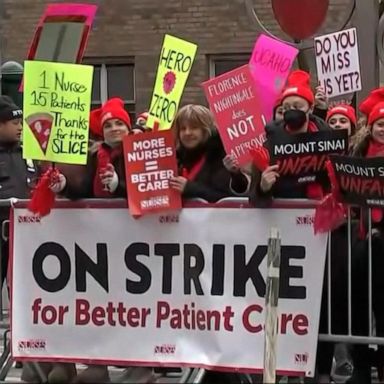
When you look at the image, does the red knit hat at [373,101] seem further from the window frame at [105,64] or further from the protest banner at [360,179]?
the window frame at [105,64]

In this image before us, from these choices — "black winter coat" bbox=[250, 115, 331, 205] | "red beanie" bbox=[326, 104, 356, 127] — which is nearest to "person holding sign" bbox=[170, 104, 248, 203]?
"black winter coat" bbox=[250, 115, 331, 205]

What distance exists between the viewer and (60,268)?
20.7ft

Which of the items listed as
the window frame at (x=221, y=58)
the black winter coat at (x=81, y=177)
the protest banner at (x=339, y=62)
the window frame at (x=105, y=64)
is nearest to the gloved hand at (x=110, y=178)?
the black winter coat at (x=81, y=177)

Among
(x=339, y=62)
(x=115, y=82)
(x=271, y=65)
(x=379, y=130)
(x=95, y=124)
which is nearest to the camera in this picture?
(x=379, y=130)

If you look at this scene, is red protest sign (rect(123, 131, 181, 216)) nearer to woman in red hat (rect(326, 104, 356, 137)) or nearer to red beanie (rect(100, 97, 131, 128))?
red beanie (rect(100, 97, 131, 128))

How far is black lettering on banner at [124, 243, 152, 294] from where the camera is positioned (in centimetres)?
617

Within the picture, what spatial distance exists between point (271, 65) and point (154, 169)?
4.73ft

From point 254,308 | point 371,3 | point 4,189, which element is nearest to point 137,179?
point 254,308

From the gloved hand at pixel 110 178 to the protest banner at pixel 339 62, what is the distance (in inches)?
82.6

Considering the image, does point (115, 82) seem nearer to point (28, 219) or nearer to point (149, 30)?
point (149, 30)

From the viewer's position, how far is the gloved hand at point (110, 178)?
607 cm

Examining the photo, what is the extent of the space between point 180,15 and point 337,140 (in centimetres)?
1014

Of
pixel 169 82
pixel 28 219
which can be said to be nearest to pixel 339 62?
pixel 169 82

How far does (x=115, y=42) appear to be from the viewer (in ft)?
52.4
